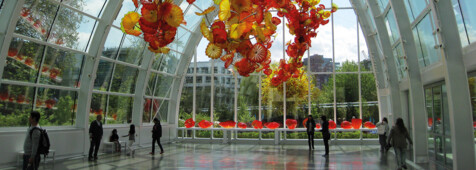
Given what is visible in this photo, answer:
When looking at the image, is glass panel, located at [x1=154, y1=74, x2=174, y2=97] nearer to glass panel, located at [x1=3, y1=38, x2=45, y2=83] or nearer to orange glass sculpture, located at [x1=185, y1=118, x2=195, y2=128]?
orange glass sculpture, located at [x1=185, y1=118, x2=195, y2=128]

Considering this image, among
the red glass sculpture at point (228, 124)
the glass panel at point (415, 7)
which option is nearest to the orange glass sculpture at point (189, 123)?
the red glass sculpture at point (228, 124)

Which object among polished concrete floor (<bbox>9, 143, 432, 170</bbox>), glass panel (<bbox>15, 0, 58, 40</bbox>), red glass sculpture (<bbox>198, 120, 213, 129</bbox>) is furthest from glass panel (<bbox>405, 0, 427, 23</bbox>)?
red glass sculpture (<bbox>198, 120, 213, 129</bbox>)

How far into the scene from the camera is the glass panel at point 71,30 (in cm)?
1123

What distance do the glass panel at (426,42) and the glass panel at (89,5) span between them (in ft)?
33.1

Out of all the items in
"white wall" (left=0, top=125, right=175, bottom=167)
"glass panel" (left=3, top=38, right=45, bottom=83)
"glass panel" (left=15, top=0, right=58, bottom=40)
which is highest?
"glass panel" (left=15, top=0, right=58, bottom=40)

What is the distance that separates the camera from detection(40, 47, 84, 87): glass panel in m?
11.3

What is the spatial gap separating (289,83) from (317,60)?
5.93 feet

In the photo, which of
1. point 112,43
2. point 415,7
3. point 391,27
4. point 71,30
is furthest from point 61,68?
point 391,27

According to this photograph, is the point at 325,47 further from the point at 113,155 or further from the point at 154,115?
the point at 113,155

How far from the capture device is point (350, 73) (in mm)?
17922

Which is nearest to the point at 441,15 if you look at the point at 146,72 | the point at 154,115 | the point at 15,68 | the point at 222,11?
the point at 222,11

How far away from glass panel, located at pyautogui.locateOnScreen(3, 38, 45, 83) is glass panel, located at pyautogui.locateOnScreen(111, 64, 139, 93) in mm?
3812

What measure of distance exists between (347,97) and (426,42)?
7.63 m

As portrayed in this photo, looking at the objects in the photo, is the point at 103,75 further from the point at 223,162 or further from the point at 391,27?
the point at 391,27
